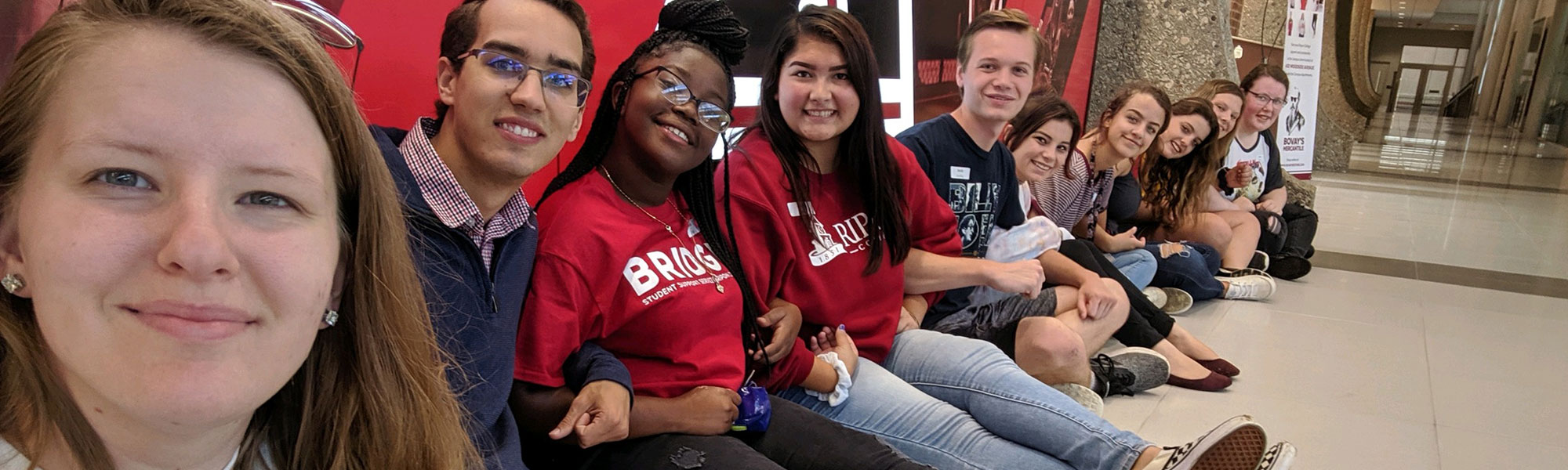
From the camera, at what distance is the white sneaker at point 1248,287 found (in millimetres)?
4578

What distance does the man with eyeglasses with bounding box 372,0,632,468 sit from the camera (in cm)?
122

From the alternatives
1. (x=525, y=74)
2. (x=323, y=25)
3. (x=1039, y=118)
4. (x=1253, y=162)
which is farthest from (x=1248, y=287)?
(x=323, y=25)

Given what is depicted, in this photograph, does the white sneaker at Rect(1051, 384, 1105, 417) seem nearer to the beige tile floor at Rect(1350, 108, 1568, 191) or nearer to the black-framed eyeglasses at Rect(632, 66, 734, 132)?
the black-framed eyeglasses at Rect(632, 66, 734, 132)

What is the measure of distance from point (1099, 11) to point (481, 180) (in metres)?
5.50

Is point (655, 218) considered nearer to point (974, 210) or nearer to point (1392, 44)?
point (974, 210)

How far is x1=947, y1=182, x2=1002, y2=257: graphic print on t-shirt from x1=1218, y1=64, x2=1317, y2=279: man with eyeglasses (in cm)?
307

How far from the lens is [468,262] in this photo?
125 centimetres

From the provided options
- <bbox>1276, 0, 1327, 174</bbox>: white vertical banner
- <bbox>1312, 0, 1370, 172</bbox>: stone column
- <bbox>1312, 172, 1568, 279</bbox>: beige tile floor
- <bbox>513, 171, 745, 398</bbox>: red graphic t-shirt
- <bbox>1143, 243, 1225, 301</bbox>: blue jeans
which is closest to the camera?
<bbox>513, 171, 745, 398</bbox>: red graphic t-shirt

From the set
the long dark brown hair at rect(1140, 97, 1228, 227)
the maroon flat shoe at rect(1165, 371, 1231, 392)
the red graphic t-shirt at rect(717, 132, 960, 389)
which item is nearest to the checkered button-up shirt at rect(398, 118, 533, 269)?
the red graphic t-shirt at rect(717, 132, 960, 389)

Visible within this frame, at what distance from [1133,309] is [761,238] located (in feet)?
5.91

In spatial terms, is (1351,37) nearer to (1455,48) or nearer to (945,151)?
(1455,48)

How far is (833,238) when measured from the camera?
84.5 inches

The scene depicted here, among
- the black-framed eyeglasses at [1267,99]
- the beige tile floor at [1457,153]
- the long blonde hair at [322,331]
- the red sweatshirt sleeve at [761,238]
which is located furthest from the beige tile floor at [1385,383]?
the beige tile floor at [1457,153]

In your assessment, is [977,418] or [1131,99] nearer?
[977,418]
